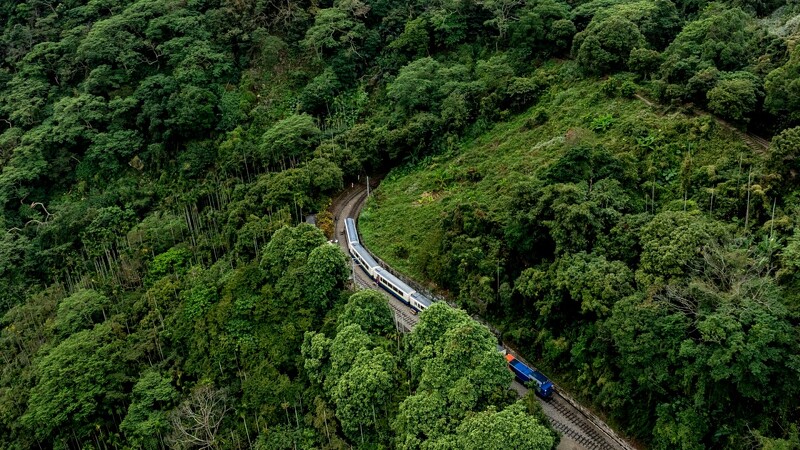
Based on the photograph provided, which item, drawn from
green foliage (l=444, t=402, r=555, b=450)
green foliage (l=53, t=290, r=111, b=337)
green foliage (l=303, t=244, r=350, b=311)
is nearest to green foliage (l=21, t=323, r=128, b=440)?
green foliage (l=53, t=290, r=111, b=337)

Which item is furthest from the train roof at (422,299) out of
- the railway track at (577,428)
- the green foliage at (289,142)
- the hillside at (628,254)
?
the green foliage at (289,142)

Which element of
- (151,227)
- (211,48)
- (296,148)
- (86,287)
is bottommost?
(86,287)

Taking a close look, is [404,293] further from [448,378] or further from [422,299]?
[448,378]

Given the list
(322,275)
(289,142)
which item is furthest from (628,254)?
(289,142)

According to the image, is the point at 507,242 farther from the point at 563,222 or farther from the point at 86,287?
the point at 86,287

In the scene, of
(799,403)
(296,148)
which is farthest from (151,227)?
(799,403)

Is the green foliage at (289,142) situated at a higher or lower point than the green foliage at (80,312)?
higher

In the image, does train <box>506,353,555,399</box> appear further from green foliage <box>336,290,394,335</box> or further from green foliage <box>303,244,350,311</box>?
green foliage <box>303,244,350,311</box>

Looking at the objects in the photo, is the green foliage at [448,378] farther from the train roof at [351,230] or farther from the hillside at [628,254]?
the train roof at [351,230]
